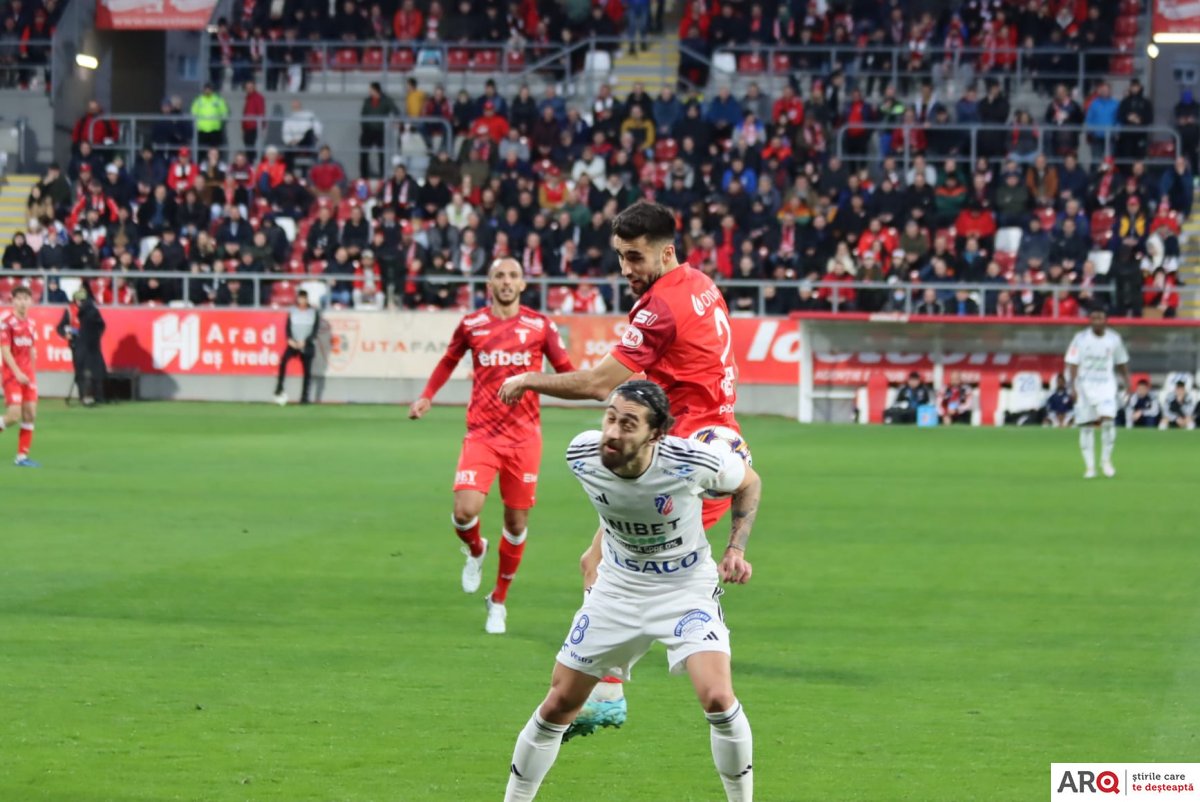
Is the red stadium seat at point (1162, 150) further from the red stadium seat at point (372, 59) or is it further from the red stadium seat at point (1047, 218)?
the red stadium seat at point (372, 59)

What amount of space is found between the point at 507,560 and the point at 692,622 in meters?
5.26

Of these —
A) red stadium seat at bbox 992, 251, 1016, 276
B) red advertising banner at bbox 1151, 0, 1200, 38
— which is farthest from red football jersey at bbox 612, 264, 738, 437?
red advertising banner at bbox 1151, 0, 1200, 38

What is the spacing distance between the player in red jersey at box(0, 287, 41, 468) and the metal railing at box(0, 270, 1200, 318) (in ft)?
32.5

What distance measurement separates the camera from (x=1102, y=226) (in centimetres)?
3328

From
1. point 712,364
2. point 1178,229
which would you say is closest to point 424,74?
point 1178,229

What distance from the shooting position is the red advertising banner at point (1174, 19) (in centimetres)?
3619

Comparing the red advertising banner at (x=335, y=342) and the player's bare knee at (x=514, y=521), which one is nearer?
the player's bare knee at (x=514, y=521)

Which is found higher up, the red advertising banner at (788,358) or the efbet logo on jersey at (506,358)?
the efbet logo on jersey at (506,358)

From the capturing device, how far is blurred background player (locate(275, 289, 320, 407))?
32594mm

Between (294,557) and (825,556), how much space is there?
449 cm

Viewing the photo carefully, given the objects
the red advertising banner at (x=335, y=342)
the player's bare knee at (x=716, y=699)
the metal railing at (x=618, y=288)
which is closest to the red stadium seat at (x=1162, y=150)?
the metal railing at (x=618, y=288)

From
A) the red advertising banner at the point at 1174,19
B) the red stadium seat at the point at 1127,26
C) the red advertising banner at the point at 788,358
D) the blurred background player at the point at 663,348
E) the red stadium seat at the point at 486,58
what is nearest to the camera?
→ the blurred background player at the point at 663,348

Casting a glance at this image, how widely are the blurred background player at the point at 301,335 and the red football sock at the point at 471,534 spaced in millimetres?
20449

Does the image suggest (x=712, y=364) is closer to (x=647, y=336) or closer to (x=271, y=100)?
(x=647, y=336)
